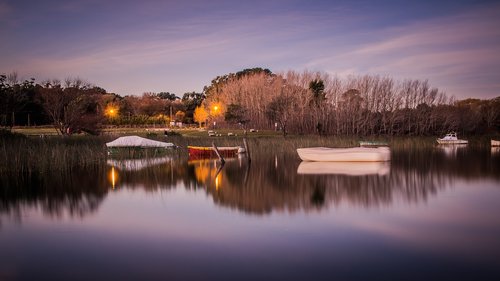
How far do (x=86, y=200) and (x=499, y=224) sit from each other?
1229cm

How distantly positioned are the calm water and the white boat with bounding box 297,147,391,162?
6.24 m

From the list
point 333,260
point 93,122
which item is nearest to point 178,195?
point 333,260

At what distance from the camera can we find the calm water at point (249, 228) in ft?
23.4

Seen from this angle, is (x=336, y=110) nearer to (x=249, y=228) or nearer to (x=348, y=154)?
(x=348, y=154)

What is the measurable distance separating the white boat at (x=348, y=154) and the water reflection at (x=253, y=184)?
72 cm

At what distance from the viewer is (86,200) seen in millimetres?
14250

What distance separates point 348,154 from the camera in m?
26.1

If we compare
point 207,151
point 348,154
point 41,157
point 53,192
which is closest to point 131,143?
point 207,151

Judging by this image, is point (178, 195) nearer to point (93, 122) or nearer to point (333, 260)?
point (333, 260)

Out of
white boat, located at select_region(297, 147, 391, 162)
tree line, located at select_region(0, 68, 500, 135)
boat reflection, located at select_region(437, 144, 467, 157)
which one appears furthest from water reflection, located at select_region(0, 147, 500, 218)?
tree line, located at select_region(0, 68, 500, 135)

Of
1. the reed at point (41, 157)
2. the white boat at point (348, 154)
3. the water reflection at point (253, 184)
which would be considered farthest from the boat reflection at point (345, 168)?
the reed at point (41, 157)

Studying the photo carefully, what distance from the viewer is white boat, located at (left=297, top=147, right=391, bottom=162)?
26.2 metres

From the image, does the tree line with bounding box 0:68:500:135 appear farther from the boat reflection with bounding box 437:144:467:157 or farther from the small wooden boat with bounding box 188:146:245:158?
the small wooden boat with bounding box 188:146:245:158

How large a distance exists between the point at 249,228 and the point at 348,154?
678 inches
